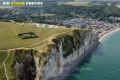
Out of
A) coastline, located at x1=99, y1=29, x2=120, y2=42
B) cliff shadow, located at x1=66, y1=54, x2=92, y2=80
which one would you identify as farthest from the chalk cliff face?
coastline, located at x1=99, y1=29, x2=120, y2=42

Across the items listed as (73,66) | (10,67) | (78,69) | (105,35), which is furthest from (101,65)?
(105,35)

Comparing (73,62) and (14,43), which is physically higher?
(14,43)

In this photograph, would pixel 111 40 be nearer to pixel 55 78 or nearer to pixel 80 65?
pixel 80 65

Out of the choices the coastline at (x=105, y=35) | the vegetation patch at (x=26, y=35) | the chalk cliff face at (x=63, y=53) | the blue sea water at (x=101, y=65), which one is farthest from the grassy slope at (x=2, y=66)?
the coastline at (x=105, y=35)

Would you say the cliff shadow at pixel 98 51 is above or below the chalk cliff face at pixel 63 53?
below

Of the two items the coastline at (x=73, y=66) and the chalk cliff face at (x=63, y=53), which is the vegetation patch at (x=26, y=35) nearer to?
the chalk cliff face at (x=63, y=53)

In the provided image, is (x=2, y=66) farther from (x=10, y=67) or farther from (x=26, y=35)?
(x=26, y=35)

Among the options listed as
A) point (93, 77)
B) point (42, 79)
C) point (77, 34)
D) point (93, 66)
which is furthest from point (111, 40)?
point (42, 79)
